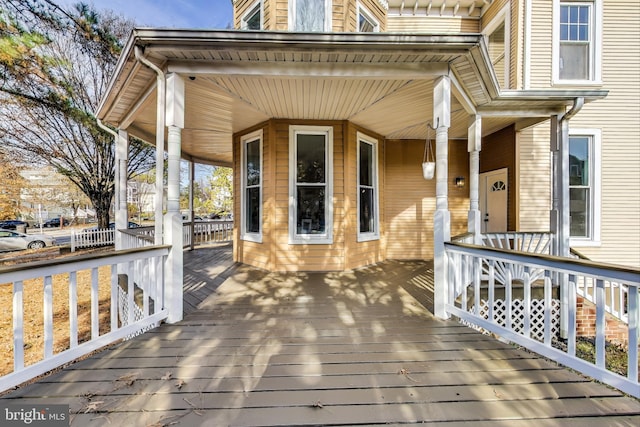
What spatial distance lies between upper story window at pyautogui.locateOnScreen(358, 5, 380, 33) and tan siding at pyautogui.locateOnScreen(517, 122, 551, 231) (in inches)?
147

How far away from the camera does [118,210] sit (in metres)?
5.08

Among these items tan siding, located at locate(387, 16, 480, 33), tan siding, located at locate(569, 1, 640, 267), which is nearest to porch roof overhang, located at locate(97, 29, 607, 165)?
tan siding, located at locate(569, 1, 640, 267)

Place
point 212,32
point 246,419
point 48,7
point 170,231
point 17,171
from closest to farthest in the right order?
point 246,419 < point 212,32 < point 170,231 < point 48,7 < point 17,171

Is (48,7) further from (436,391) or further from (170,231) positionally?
(436,391)

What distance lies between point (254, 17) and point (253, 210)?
402 cm

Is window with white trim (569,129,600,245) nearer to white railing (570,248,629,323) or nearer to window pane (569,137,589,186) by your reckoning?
window pane (569,137,589,186)

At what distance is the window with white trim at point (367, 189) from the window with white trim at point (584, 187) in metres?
3.78

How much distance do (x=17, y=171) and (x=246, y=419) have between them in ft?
51.6

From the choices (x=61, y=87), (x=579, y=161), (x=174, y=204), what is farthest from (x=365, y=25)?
(x=61, y=87)

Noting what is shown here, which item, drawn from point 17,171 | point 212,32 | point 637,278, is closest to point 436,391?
point 637,278

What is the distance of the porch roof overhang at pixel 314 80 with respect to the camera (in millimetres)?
2652

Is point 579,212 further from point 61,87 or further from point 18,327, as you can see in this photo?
point 61,87

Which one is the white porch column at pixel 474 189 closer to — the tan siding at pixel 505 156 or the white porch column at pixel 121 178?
the tan siding at pixel 505 156

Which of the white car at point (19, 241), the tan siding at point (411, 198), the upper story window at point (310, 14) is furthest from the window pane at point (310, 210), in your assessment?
the white car at point (19, 241)
